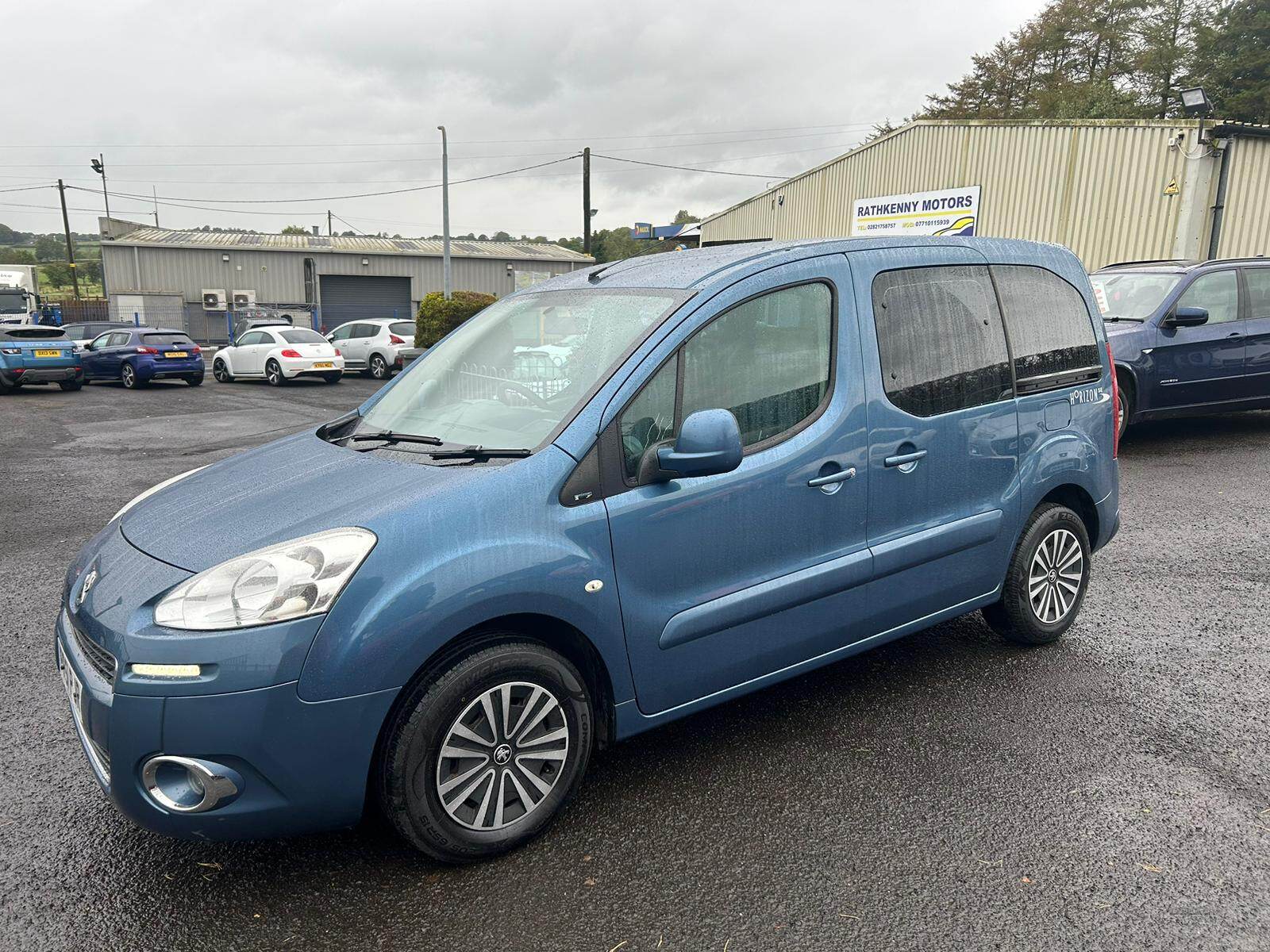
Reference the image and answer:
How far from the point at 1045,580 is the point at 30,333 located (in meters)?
21.3

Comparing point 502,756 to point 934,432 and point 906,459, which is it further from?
point 934,432

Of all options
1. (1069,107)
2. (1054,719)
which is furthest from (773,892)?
(1069,107)

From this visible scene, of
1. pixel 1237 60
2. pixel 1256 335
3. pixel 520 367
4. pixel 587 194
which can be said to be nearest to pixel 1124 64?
pixel 1237 60

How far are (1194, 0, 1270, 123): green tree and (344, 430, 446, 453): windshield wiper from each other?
39535 mm

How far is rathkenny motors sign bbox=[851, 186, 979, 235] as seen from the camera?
19.7m

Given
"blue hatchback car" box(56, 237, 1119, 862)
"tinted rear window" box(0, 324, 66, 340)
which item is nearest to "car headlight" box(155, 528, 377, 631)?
"blue hatchback car" box(56, 237, 1119, 862)

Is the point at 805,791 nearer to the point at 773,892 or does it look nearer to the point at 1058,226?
the point at 773,892

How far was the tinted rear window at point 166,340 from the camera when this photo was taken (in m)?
20.8

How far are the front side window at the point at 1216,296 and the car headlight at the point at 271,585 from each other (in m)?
9.22

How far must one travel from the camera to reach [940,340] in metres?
3.72

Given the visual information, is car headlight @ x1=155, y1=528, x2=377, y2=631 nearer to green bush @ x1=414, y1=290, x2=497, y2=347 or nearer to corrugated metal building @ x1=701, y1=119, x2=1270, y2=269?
corrugated metal building @ x1=701, y1=119, x2=1270, y2=269

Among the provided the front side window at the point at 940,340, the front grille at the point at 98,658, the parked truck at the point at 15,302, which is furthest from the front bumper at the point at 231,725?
the parked truck at the point at 15,302

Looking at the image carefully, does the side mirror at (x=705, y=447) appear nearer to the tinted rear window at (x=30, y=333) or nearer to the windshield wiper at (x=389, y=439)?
the windshield wiper at (x=389, y=439)

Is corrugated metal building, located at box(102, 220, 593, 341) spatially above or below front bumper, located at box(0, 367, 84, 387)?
above
